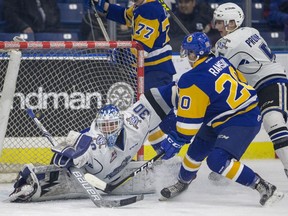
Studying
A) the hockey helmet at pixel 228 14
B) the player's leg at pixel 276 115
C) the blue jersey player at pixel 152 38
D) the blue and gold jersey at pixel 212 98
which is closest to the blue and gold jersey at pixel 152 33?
the blue jersey player at pixel 152 38

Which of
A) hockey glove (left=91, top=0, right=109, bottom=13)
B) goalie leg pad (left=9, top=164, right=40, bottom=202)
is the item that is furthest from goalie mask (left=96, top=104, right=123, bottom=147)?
hockey glove (left=91, top=0, right=109, bottom=13)

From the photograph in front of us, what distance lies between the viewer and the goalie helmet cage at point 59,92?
736 cm

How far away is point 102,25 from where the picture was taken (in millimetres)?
7566

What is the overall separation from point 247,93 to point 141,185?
0.87m

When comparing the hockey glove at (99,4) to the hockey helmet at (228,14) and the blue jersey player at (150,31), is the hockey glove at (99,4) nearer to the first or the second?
the blue jersey player at (150,31)

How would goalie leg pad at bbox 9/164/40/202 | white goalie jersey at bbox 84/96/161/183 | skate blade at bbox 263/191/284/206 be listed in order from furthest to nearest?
white goalie jersey at bbox 84/96/161/183 < goalie leg pad at bbox 9/164/40/202 < skate blade at bbox 263/191/284/206

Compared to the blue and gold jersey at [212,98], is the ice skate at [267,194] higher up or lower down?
lower down

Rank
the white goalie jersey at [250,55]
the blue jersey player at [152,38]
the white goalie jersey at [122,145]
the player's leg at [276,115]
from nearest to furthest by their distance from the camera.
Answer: the white goalie jersey at [122,145]
the player's leg at [276,115]
the white goalie jersey at [250,55]
the blue jersey player at [152,38]

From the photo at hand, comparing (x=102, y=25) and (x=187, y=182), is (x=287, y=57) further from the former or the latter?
(x=187, y=182)

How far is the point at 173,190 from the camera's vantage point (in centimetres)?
615

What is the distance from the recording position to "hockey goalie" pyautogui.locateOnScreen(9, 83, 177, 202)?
235 inches

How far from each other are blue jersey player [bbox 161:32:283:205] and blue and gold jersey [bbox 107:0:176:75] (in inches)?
39.0

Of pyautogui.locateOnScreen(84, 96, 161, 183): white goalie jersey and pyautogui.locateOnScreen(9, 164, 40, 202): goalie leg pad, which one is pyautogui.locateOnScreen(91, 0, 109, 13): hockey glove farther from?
pyautogui.locateOnScreen(9, 164, 40, 202): goalie leg pad

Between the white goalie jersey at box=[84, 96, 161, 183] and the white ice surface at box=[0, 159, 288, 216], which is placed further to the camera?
the white goalie jersey at box=[84, 96, 161, 183]
